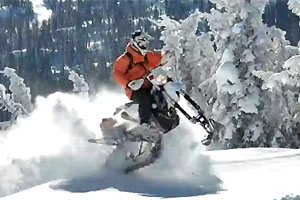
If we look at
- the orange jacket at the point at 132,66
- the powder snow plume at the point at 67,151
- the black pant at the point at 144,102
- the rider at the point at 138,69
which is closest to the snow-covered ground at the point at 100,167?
the powder snow plume at the point at 67,151

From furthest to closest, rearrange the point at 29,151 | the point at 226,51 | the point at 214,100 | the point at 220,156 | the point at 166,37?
1. the point at 166,37
2. the point at 214,100
3. the point at 226,51
4. the point at 220,156
5. the point at 29,151

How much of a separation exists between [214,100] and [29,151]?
1747 cm

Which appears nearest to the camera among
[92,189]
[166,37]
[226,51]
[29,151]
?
[92,189]

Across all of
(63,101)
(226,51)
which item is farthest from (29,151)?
(226,51)

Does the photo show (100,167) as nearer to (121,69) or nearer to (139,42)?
(121,69)

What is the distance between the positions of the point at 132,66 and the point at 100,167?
78.1 inches

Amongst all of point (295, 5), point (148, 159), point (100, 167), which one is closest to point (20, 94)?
point (295, 5)

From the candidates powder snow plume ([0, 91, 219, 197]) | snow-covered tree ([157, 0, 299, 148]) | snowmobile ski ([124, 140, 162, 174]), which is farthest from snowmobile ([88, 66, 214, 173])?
snow-covered tree ([157, 0, 299, 148])

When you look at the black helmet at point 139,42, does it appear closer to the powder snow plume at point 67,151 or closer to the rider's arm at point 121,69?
the rider's arm at point 121,69

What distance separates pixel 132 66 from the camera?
11.8 m

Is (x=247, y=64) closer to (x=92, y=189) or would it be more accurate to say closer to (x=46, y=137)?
(x=46, y=137)

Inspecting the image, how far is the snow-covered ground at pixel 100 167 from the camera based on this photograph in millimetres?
Answer: 10203

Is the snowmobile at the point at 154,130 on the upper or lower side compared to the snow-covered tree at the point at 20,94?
upper

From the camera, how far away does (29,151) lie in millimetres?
13180
